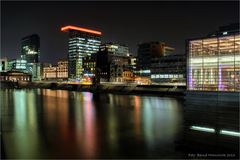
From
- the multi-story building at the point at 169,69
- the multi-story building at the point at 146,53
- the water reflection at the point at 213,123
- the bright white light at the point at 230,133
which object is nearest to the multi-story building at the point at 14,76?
the multi-story building at the point at 146,53

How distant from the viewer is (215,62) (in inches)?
603

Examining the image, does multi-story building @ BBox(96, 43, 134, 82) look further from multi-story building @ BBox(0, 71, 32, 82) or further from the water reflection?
the water reflection

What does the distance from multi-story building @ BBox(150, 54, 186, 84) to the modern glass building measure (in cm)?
8592

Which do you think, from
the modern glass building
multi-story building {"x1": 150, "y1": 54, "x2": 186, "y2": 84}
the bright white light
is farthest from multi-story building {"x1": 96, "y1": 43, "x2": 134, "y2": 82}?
the bright white light

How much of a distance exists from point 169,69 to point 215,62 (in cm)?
9398

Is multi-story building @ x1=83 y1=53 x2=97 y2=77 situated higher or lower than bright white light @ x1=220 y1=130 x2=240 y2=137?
higher

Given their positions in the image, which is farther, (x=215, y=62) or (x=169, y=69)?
(x=169, y=69)

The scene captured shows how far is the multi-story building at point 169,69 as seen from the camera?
103506mm

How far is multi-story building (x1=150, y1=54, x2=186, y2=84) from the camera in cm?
10351

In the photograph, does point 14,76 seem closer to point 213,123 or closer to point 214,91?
point 213,123

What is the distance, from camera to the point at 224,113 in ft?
47.2

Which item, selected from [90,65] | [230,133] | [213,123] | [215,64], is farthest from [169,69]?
[230,133]

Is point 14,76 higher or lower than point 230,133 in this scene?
Answer: higher

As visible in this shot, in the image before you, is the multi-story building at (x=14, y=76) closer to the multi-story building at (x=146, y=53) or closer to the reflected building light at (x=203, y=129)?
the multi-story building at (x=146, y=53)
